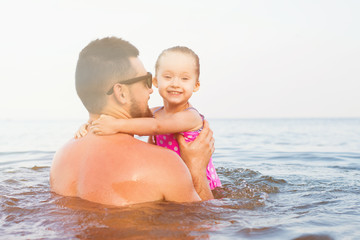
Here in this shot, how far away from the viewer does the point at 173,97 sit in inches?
193

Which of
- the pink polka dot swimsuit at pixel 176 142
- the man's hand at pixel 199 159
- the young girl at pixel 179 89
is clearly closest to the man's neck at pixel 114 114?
the young girl at pixel 179 89

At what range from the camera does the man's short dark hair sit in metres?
3.16

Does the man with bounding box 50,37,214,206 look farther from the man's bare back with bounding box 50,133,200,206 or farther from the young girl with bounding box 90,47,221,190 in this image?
the young girl with bounding box 90,47,221,190

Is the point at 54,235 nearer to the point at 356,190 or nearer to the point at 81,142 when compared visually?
the point at 81,142

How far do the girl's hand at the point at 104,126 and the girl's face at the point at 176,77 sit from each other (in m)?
1.75

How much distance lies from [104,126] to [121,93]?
33cm

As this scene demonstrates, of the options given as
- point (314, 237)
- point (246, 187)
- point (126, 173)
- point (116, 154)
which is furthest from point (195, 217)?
point (246, 187)

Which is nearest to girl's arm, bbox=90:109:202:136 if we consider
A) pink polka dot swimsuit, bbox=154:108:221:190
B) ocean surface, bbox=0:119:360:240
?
pink polka dot swimsuit, bbox=154:108:221:190

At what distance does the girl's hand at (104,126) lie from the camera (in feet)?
10.3

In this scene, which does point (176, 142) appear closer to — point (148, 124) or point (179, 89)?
point (179, 89)

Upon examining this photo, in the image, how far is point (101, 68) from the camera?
317 cm

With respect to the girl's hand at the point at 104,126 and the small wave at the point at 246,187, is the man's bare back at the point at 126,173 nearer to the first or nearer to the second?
the girl's hand at the point at 104,126

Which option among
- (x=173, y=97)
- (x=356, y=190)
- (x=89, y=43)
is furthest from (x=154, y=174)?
(x=356, y=190)

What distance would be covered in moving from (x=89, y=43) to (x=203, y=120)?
210 cm
